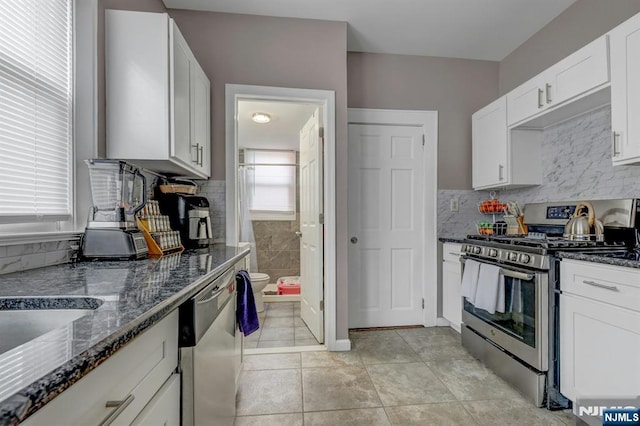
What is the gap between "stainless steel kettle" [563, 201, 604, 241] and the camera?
2.01 m

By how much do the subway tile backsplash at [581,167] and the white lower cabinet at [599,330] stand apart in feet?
2.76

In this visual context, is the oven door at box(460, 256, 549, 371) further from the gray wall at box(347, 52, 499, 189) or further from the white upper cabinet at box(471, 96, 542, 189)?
the gray wall at box(347, 52, 499, 189)

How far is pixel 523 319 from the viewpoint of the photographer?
192 centimetres

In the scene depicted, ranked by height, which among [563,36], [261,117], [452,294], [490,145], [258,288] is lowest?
[258,288]

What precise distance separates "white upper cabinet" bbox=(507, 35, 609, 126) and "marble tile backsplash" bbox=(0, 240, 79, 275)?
300 cm

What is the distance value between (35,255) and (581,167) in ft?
11.0

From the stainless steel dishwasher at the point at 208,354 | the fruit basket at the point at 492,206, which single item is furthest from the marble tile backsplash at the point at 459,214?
the stainless steel dishwasher at the point at 208,354

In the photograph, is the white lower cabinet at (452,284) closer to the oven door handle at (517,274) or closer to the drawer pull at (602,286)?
the oven door handle at (517,274)

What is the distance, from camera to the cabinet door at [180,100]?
66.6 inches

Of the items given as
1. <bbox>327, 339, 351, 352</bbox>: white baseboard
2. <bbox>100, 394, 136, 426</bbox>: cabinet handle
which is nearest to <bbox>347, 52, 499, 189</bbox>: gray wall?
<bbox>327, 339, 351, 352</bbox>: white baseboard

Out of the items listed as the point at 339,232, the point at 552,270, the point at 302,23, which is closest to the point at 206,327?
the point at 339,232

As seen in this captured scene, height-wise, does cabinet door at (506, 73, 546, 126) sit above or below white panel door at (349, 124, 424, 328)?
above

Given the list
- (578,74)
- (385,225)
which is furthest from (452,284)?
(578,74)

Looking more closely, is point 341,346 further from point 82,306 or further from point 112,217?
point 82,306
